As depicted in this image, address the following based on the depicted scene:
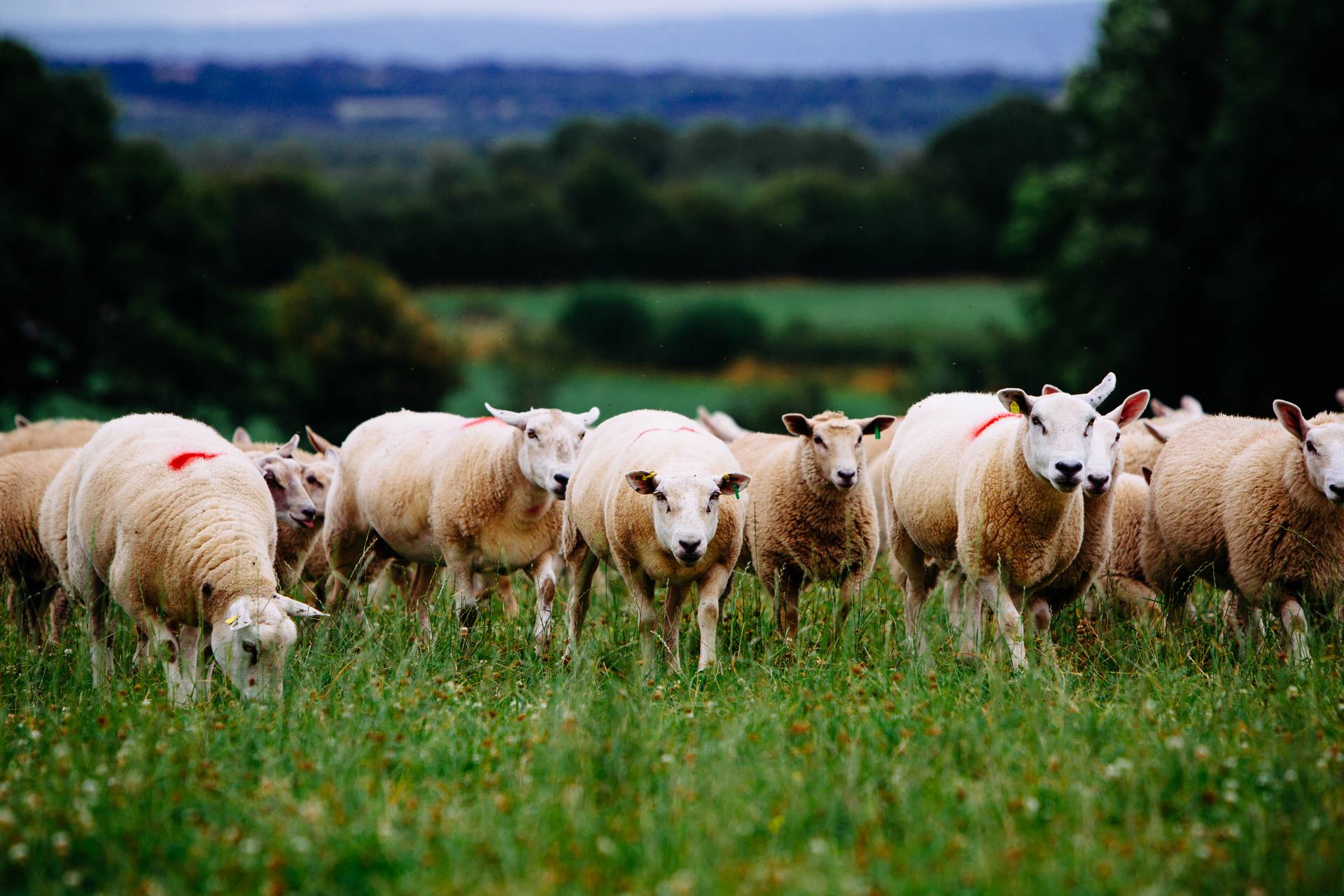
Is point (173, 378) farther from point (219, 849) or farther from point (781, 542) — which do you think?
point (219, 849)

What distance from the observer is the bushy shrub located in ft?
148

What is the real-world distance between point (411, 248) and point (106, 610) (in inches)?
2392

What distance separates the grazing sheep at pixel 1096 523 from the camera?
25.2 ft

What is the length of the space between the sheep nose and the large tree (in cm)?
1959

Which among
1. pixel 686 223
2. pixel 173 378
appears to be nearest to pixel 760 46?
pixel 686 223

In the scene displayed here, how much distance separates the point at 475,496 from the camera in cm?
951

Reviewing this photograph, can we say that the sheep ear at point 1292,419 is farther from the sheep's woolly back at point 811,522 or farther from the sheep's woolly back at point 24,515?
the sheep's woolly back at point 24,515

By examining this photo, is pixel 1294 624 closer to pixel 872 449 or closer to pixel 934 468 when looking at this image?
pixel 934 468

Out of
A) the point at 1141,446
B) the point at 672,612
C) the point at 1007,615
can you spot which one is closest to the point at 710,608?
the point at 672,612

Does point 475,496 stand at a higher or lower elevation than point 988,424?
lower

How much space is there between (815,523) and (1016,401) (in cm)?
166

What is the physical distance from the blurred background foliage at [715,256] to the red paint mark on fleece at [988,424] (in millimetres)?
18348

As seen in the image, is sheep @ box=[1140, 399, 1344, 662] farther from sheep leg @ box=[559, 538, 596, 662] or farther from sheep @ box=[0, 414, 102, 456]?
sheep @ box=[0, 414, 102, 456]

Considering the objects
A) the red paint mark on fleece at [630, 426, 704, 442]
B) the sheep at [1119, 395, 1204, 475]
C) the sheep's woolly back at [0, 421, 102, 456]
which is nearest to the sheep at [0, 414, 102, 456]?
the sheep's woolly back at [0, 421, 102, 456]
